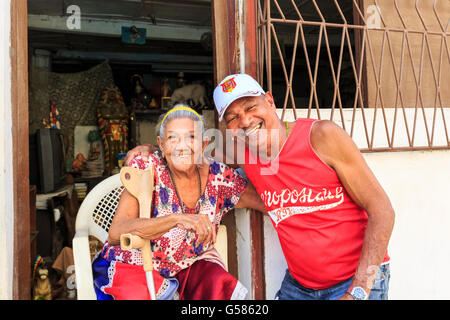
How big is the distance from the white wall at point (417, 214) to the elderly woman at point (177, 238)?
95 centimetres

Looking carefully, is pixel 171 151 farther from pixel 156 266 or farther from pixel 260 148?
pixel 156 266

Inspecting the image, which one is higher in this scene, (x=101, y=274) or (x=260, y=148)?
(x=260, y=148)

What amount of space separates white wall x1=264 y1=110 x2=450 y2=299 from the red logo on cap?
2.66ft

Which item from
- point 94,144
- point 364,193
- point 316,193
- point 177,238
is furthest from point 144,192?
point 94,144

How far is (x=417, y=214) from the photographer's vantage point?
2434 millimetres

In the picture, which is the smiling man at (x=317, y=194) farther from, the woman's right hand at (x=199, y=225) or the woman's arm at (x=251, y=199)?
the woman's right hand at (x=199, y=225)

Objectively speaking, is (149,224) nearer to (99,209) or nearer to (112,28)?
(99,209)

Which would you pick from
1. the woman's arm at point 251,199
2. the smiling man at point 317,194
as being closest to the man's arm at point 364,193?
the smiling man at point 317,194

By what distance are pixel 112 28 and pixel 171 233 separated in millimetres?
4144

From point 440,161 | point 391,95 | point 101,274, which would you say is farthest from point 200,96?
point 101,274
